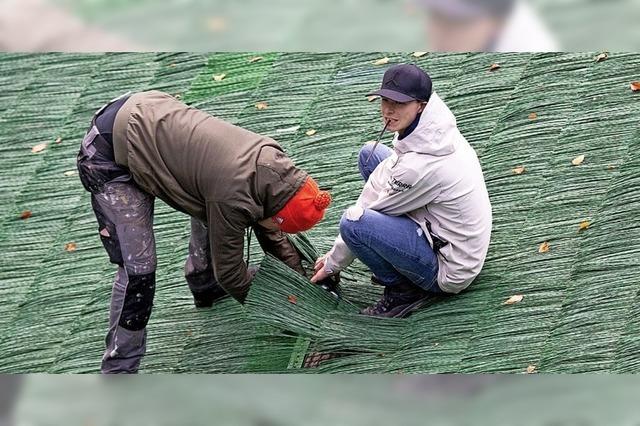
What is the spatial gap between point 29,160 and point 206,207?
230 centimetres

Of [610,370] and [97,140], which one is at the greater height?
[97,140]

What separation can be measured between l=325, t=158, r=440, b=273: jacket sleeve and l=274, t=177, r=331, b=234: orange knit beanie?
0.29 m

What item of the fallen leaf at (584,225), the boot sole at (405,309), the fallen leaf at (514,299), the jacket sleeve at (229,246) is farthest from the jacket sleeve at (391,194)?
the fallen leaf at (584,225)

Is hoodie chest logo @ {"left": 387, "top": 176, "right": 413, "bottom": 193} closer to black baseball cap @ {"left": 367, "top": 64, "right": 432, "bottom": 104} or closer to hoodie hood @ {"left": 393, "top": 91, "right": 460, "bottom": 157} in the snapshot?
hoodie hood @ {"left": 393, "top": 91, "right": 460, "bottom": 157}

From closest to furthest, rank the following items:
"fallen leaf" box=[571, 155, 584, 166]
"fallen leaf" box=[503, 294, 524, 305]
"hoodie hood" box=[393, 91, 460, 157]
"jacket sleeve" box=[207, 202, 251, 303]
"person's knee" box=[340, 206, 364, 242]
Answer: "jacket sleeve" box=[207, 202, 251, 303] → "hoodie hood" box=[393, 91, 460, 157] → "person's knee" box=[340, 206, 364, 242] → "fallen leaf" box=[503, 294, 524, 305] → "fallen leaf" box=[571, 155, 584, 166]

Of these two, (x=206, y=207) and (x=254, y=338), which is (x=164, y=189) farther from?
(x=254, y=338)

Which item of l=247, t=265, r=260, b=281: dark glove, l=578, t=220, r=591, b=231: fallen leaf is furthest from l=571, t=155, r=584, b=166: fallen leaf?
l=247, t=265, r=260, b=281: dark glove

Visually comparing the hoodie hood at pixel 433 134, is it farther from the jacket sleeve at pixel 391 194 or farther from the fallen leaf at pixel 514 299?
the fallen leaf at pixel 514 299

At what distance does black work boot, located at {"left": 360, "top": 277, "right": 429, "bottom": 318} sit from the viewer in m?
4.61

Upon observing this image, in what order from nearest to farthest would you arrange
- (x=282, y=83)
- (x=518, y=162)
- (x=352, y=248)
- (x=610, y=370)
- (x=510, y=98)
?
(x=610, y=370)
(x=352, y=248)
(x=518, y=162)
(x=510, y=98)
(x=282, y=83)

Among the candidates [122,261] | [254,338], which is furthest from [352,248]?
[122,261]

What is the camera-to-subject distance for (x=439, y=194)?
171 inches

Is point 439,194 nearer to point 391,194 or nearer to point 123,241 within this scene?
point 391,194

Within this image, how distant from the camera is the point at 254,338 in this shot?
471cm
